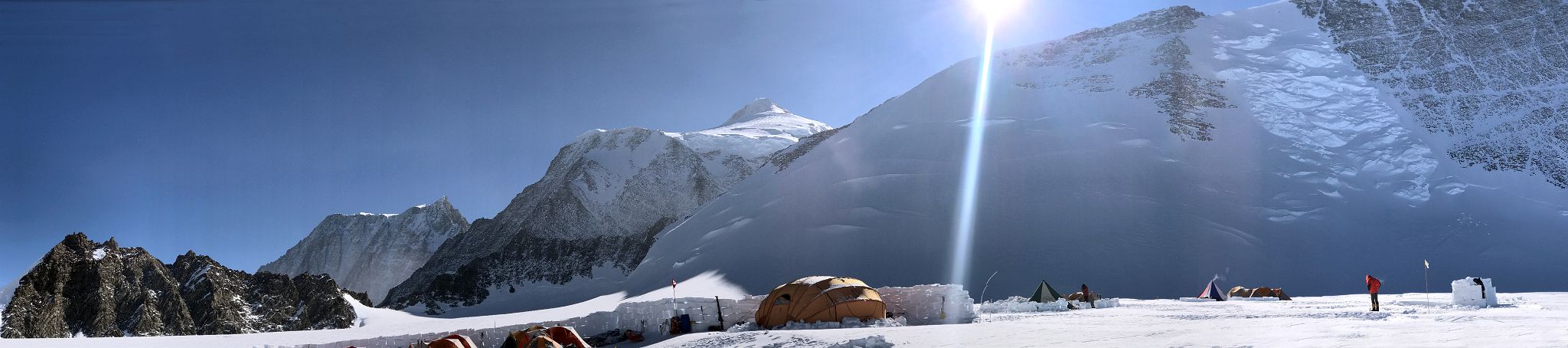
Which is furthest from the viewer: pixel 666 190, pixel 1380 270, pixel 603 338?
pixel 666 190

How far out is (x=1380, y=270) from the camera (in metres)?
50.9

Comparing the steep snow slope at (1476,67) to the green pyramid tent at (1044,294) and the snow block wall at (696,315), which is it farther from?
the snow block wall at (696,315)

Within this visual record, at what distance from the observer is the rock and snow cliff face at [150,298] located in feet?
148

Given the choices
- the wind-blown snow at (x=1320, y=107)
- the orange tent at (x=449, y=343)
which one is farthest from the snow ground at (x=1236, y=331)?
the wind-blown snow at (x=1320, y=107)

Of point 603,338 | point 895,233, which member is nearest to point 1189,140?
point 895,233

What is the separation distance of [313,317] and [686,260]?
91.8 feet

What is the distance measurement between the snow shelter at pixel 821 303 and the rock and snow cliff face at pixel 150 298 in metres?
38.0

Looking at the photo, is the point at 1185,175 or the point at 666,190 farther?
the point at 666,190

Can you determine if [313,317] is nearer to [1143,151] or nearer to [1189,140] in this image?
[1143,151]

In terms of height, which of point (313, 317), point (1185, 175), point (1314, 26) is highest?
point (1314, 26)

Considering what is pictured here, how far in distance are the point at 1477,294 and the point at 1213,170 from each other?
47.3m

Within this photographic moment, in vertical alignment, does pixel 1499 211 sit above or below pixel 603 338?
above

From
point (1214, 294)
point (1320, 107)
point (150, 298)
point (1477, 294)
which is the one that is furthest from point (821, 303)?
point (1320, 107)

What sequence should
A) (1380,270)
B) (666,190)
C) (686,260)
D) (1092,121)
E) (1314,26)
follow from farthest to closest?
(666,190) → (1314,26) → (1092,121) → (686,260) → (1380,270)
